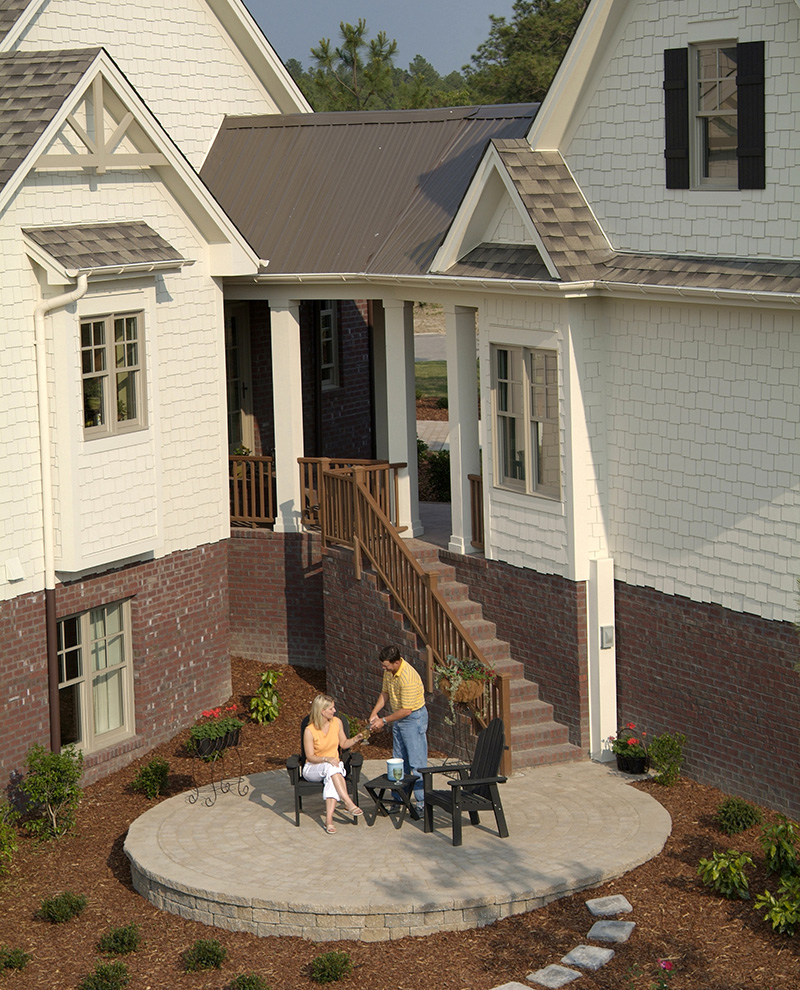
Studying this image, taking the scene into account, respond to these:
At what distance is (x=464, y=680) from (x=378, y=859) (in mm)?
2804

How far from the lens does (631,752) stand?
16.5 m

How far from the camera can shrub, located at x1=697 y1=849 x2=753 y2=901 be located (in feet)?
43.9

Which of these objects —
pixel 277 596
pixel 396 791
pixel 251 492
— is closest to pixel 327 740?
pixel 396 791

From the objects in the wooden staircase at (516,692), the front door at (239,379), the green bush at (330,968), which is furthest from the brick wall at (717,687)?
the front door at (239,379)

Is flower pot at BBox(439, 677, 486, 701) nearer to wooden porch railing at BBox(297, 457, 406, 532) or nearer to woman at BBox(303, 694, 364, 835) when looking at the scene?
woman at BBox(303, 694, 364, 835)

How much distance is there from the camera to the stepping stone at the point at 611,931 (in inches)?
508

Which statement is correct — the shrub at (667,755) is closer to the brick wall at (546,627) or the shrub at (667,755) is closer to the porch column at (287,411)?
the brick wall at (546,627)

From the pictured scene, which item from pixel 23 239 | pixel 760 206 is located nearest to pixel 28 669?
pixel 23 239

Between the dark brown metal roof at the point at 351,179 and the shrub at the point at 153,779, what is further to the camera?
the dark brown metal roof at the point at 351,179

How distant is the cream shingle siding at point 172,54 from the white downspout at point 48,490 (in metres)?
3.64

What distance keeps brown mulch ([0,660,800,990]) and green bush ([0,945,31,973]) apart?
→ 0.23ft

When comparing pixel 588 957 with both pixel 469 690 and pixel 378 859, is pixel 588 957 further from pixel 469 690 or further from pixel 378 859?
pixel 469 690

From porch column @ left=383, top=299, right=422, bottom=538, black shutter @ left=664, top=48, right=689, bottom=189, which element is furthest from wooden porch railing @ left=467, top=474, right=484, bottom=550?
black shutter @ left=664, top=48, right=689, bottom=189

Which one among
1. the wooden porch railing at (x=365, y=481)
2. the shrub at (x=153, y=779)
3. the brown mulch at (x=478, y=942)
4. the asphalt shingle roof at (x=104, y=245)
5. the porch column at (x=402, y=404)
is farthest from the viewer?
the porch column at (x=402, y=404)
